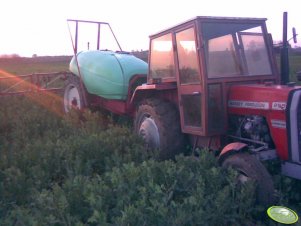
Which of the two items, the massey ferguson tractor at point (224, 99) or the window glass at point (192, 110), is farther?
the window glass at point (192, 110)

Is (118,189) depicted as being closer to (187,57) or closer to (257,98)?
(257,98)

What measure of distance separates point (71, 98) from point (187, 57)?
4.79 metres

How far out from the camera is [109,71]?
836cm

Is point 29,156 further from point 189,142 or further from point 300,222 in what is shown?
point 300,222

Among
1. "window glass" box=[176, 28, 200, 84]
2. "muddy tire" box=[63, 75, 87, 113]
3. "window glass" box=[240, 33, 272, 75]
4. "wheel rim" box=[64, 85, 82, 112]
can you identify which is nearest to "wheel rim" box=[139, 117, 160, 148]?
"window glass" box=[176, 28, 200, 84]

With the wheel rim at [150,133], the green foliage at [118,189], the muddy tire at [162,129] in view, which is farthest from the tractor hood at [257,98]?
the wheel rim at [150,133]

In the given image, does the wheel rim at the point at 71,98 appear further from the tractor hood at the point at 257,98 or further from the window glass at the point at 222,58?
the tractor hood at the point at 257,98

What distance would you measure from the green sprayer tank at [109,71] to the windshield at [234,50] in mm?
2994

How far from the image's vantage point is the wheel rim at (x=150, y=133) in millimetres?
6158

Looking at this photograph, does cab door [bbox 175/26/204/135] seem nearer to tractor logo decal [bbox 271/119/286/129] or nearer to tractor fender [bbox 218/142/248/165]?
tractor fender [bbox 218/142/248/165]

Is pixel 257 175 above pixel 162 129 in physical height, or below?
below

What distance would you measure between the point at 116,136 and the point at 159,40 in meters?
1.58

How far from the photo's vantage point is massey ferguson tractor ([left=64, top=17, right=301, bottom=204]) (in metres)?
4.59

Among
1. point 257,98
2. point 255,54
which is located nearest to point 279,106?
point 257,98
